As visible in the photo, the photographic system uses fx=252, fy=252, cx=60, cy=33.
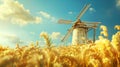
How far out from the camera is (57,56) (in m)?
4.06

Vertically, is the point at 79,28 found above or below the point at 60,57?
above

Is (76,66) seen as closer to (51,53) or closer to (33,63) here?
(51,53)

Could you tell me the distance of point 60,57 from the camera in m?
4.07

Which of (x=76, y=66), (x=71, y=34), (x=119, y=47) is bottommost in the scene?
(x=76, y=66)

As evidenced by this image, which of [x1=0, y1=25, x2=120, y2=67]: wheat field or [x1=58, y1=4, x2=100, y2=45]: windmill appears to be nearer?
[x1=0, y1=25, x2=120, y2=67]: wheat field

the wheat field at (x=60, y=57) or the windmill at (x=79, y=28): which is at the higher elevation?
the windmill at (x=79, y=28)

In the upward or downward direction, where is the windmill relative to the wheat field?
upward

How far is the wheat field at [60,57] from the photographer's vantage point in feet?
12.3

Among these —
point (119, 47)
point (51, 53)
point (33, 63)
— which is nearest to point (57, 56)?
point (51, 53)

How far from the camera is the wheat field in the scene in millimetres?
3740

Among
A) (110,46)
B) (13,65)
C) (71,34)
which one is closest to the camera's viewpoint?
(13,65)

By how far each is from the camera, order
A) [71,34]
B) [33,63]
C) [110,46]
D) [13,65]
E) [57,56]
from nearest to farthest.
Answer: [13,65] < [33,63] < [57,56] < [110,46] < [71,34]

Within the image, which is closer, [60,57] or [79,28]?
[60,57]

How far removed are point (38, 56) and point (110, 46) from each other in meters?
1.35
